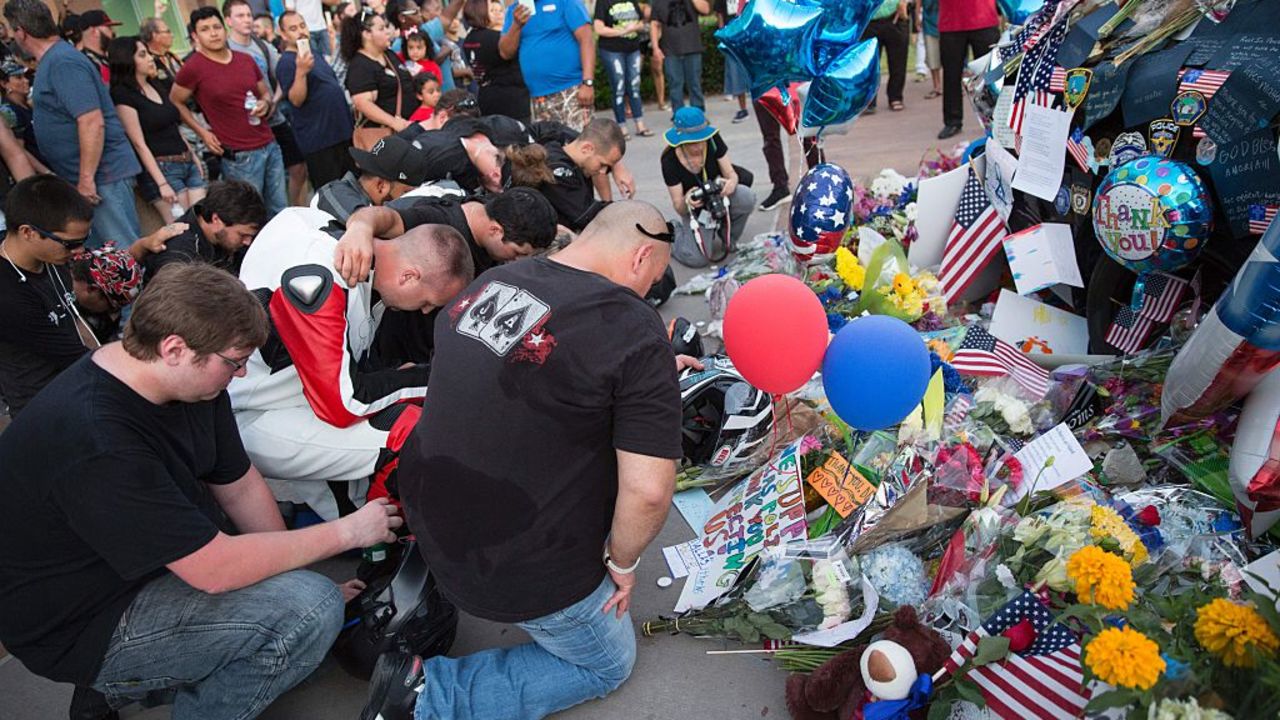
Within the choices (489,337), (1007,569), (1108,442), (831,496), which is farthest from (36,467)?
(1108,442)

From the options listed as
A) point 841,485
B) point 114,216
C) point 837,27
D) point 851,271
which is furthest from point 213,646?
point 114,216

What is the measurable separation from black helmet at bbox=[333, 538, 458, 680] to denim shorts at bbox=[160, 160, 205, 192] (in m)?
4.51

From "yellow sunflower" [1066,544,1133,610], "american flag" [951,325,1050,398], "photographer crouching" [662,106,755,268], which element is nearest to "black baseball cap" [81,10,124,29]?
"photographer crouching" [662,106,755,268]

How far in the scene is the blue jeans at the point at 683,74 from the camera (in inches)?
355

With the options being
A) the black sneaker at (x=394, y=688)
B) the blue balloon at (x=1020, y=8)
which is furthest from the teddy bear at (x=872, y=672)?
the blue balloon at (x=1020, y=8)

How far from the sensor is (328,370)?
2936mm

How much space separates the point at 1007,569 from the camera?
7.48 ft

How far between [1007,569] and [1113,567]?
44cm

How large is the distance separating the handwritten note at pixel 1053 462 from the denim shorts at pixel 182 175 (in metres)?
5.77

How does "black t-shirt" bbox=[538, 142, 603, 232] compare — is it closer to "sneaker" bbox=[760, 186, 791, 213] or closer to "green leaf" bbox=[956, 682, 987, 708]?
"sneaker" bbox=[760, 186, 791, 213]

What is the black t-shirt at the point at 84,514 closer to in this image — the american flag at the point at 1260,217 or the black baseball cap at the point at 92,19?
the american flag at the point at 1260,217

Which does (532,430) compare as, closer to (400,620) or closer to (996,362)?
(400,620)

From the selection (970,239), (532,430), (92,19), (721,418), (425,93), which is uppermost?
(92,19)

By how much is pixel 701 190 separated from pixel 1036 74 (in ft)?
7.26
